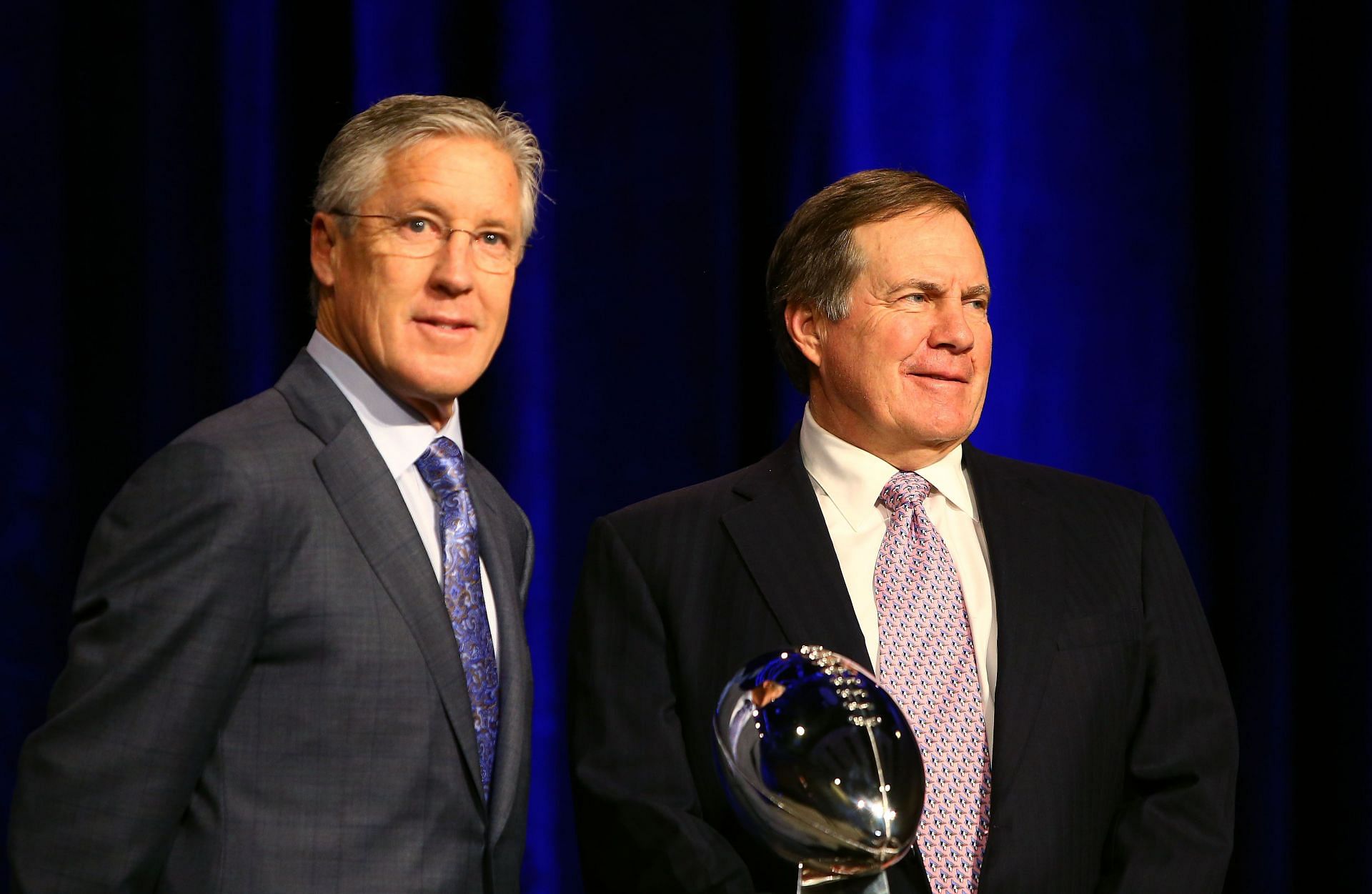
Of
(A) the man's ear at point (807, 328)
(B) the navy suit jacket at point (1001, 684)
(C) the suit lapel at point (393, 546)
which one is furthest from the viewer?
(A) the man's ear at point (807, 328)

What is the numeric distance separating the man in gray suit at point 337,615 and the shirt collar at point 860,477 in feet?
1.57

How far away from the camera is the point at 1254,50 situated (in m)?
2.61

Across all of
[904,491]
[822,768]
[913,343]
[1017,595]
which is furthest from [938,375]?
[822,768]

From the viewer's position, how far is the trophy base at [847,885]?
141 centimetres

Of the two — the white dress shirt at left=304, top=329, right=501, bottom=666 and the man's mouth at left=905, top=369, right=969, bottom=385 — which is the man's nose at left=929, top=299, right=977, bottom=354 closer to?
the man's mouth at left=905, top=369, right=969, bottom=385

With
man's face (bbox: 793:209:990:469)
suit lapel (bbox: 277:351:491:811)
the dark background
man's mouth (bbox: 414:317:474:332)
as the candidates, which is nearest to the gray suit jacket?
suit lapel (bbox: 277:351:491:811)

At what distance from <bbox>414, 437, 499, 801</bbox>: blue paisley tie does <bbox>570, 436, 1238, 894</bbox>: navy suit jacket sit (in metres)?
0.27

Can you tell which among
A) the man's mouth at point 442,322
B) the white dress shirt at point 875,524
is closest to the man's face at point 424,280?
the man's mouth at point 442,322

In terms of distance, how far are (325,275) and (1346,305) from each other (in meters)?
1.68

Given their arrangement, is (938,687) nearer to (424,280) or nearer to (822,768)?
(822,768)

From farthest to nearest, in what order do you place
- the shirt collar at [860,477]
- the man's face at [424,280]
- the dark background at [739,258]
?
the dark background at [739,258] → the shirt collar at [860,477] → the man's face at [424,280]

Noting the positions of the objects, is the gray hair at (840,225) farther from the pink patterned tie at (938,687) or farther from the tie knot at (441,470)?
the tie knot at (441,470)

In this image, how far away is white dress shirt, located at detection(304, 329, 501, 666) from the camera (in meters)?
1.66

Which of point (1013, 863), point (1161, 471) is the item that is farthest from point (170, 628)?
point (1161, 471)
